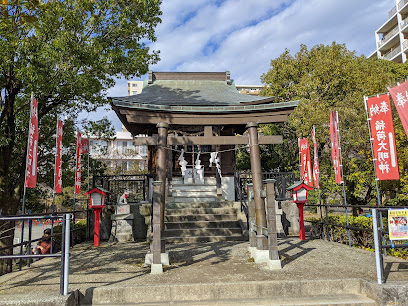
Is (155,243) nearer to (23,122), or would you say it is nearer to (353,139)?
(23,122)

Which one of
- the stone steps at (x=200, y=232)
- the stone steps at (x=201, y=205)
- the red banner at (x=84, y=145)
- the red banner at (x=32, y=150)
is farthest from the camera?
the stone steps at (x=201, y=205)

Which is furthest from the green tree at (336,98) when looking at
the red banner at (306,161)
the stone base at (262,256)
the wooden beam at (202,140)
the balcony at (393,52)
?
the balcony at (393,52)

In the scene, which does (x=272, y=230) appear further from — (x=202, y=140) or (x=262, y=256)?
(x=202, y=140)

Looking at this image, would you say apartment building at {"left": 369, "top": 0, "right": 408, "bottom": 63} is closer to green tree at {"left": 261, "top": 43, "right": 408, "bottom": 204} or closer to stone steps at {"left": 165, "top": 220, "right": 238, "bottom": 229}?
green tree at {"left": 261, "top": 43, "right": 408, "bottom": 204}

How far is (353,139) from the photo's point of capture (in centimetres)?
1571

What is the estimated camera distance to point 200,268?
6.26 m

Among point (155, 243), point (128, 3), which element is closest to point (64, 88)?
point (128, 3)

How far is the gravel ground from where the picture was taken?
5301 millimetres

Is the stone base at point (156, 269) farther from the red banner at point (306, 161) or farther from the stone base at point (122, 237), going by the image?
the red banner at point (306, 161)

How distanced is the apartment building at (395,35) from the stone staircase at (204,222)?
1425 inches

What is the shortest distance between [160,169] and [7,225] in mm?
6091

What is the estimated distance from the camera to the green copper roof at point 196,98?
816 centimetres

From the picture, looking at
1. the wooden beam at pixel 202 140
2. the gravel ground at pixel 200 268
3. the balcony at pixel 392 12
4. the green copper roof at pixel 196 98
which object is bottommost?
the gravel ground at pixel 200 268

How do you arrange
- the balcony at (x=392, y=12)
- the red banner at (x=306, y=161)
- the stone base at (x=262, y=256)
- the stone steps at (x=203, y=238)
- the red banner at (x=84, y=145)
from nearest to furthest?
the stone base at (x=262, y=256), the stone steps at (x=203, y=238), the red banner at (x=84, y=145), the red banner at (x=306, y=161), the balcony at (x=392, y=12)
